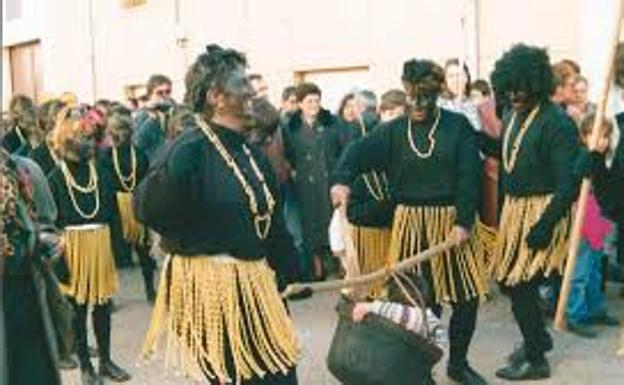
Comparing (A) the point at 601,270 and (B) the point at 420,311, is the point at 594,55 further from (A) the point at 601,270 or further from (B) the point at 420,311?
(B) the point at 420,311

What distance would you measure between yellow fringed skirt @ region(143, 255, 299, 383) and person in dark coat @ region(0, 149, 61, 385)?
50cm

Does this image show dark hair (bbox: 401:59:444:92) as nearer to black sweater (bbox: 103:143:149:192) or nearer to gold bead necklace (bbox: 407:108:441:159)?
gold bead necklace (bbox: 407:108:441:159)

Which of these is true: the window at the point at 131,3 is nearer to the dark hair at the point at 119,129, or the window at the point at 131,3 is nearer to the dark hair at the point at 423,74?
the dark hair at the point at 119,129

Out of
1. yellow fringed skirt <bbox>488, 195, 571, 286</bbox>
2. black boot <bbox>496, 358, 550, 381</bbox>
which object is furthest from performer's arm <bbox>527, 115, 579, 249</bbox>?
black boot <bbox>496, 358, 550, 381</bbox>

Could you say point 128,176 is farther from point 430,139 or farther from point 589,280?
point 430,139

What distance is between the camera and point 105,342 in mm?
7254

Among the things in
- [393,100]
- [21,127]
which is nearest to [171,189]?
[393,100]

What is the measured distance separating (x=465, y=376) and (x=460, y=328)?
0.96ft

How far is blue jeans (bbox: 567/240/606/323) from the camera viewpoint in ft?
26.9

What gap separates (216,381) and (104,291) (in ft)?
8.21

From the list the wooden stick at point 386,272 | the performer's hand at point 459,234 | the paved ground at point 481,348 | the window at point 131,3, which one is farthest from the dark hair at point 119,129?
the window at point 131,3

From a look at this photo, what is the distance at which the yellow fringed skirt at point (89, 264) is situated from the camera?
7109 millimetres

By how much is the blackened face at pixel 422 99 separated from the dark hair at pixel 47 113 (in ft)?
11.8

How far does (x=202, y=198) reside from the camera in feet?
15.4
